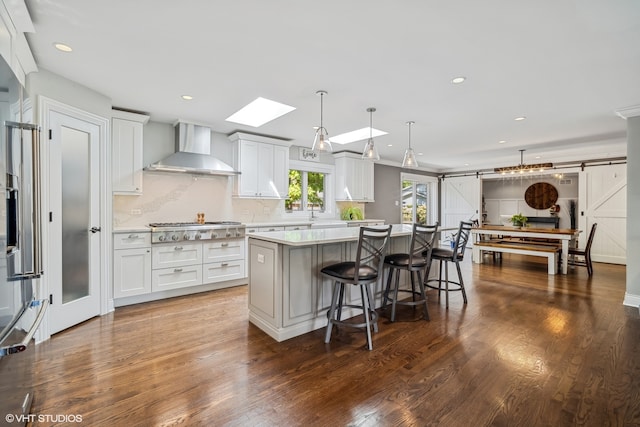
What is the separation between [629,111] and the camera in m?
3.64

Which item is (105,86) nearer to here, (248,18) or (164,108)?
(164,108)

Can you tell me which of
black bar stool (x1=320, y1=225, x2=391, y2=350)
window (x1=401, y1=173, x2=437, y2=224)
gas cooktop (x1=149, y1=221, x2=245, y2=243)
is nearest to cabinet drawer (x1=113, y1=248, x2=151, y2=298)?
gas cooktop (x1=149, y1=221, x2=245, y2=243)

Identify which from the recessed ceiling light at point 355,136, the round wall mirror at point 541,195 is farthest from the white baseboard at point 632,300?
the round wall mirror at point 541,195

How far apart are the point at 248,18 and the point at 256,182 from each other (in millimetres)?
3170

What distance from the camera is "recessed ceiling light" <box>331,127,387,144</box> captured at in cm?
505

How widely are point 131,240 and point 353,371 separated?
9.98 feet

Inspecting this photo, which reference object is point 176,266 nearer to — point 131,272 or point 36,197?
point 131,272

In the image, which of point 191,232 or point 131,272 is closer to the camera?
point 131,272

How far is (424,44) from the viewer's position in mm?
2287

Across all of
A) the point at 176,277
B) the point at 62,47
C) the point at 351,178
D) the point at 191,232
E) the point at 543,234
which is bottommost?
the point at 176,277

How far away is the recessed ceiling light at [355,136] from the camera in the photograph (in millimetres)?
5047

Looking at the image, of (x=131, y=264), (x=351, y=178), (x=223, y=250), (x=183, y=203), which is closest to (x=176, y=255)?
(x=131, y=264)

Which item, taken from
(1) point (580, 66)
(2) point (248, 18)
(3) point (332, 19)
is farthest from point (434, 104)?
(2) point (248, 18)

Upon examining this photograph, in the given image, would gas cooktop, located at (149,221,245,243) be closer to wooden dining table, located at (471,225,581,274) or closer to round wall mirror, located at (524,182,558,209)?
wooden dining table, located at (471,225,581,274)
